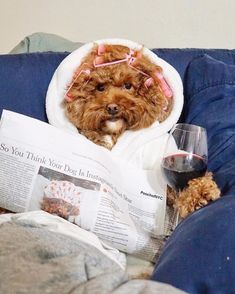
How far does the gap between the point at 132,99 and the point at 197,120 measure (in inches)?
8.9

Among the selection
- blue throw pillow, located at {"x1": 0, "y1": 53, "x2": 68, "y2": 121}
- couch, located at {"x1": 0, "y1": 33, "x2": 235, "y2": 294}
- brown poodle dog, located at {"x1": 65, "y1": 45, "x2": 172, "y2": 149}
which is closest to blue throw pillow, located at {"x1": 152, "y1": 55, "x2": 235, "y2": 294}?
couch, located at {"x1": 0, "y1": 33, "x2": 235, "y2": 294}

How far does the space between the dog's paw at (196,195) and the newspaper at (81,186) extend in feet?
0.31

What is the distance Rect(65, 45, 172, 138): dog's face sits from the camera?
118 centimetres

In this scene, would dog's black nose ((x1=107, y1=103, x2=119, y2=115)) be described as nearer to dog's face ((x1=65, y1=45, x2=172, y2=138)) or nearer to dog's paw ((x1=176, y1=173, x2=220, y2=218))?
dog's face ((x1=65, y1=45, x2=172, y2=138))

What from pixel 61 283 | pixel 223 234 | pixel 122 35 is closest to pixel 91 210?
pixel 223 234

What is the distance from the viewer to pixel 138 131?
123 centimetres

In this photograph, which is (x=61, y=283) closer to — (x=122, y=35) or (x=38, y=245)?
(x=38, y=245)

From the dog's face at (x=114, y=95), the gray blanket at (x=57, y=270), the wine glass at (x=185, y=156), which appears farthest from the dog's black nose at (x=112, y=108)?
the gray blanket at (x=57, y=270)

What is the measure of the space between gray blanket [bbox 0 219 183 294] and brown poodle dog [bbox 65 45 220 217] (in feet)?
1.62

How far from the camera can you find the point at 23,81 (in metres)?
1.28

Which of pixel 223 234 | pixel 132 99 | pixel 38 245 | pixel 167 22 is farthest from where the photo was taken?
pixel 167 22

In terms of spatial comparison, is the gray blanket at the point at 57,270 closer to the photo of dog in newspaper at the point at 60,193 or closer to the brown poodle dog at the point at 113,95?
the photo of dog in newspaper at the point at 60,193

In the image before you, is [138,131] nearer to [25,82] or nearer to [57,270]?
[25,82]

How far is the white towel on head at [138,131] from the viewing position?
1.22 m
